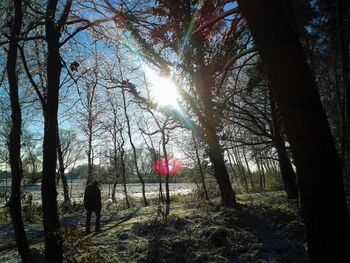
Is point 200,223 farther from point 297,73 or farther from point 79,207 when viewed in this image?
point 79,207

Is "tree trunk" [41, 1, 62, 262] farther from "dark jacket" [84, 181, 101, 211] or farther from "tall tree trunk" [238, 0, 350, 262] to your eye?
"tall tree trunk" [238, 0, 350, 262]

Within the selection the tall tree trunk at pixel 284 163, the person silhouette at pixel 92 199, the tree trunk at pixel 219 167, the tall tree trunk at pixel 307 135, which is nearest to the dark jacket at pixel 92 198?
the person silhouette at pixel 92 199

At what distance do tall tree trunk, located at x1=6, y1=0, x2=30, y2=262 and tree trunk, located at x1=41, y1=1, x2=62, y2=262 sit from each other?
1.75 feet

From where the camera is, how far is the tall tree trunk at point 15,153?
6211 millimetres

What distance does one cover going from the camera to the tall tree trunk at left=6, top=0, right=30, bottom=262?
621cm

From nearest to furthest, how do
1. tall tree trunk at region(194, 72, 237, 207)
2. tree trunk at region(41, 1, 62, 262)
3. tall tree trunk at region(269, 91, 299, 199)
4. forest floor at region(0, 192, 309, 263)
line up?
forest floor at region(0, 192, 309, 263), tree trunk at region(41, 1, 62, 262), tall tree trunk at region(194, 72, 237, 207), tall tree trunk at region(269, 91, 299, 199)

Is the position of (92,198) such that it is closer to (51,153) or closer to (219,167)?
(51,153)

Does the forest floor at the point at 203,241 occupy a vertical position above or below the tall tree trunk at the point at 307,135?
below

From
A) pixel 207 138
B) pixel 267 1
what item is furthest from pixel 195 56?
pixel 267 1

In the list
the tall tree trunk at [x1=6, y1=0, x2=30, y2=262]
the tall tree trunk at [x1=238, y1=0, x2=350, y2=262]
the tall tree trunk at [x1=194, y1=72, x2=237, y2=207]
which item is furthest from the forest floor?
the tall tree trunk at [x1=238, y1=0, x2=350, y2=262]

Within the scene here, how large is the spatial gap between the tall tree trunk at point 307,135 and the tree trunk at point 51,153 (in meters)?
5.18

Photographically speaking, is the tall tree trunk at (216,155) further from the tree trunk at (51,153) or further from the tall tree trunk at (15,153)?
the tall tree trunk at (15,153)

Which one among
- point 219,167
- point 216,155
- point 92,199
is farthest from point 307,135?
point 219,167

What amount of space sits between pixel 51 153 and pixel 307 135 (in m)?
5.68
